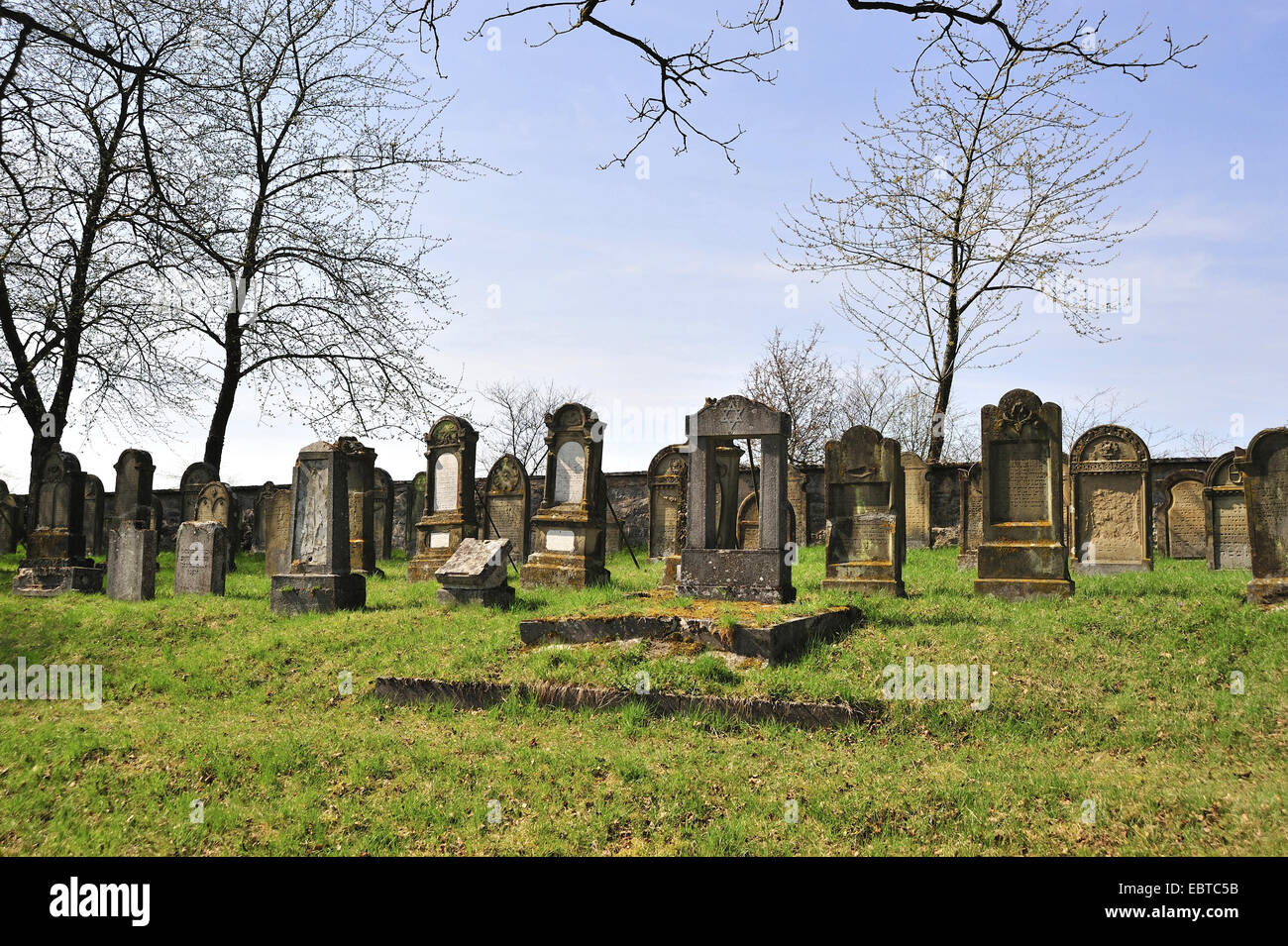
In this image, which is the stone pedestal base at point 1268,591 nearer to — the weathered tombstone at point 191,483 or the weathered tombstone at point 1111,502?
the weathered tombstone at point 1111,502

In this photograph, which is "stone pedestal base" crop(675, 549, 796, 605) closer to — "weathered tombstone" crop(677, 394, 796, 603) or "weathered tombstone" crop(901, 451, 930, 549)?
"weathered tombstone" crop(677, 394, 796, 603)

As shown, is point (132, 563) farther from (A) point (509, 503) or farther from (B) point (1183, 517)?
(B) point (1183, 517)

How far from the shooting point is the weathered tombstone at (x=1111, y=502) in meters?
13.4

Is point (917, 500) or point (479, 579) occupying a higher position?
point (917, 500)

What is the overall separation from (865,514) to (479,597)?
517cm

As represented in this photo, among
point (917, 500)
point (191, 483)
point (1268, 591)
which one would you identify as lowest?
point (1268, 591)

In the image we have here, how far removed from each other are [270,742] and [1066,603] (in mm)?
8059

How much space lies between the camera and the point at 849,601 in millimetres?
9406

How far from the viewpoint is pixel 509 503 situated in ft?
59.3

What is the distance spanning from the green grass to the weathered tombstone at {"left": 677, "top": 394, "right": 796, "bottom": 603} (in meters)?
0.58

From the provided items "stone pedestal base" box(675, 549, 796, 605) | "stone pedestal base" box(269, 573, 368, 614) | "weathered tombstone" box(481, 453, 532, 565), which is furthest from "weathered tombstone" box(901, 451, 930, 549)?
"stone pedestal base" box(269, 573, 368, 614)

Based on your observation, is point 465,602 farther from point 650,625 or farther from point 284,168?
point 284,168

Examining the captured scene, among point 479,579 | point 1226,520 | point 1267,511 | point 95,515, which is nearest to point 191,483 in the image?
point 95,515

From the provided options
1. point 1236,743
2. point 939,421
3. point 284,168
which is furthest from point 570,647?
point 284,168
